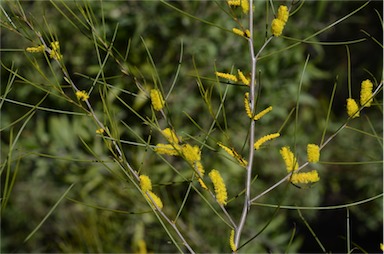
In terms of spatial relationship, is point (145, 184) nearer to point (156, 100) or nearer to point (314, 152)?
point (156, 100)

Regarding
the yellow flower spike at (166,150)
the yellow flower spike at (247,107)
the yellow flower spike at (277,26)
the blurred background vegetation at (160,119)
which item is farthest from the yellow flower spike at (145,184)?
the blurred background vegetation at (160,119)

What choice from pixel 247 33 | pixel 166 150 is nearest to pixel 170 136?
pixel 166 150

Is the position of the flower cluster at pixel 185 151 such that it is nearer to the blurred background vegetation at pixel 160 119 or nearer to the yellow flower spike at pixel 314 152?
the yellow flower spike at pixel 314 152

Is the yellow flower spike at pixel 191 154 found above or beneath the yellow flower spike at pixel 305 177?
above

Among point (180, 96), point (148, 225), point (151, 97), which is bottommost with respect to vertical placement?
point (148, 225)

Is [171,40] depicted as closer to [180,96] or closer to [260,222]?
[180,96]

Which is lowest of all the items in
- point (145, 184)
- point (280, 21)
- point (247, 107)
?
point (145, 184)

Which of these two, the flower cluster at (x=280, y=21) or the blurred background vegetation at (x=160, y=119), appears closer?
the flower cluster at (x=280, y=21)

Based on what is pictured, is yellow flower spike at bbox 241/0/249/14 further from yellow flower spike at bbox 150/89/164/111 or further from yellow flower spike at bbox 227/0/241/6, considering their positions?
yellow flower spike at bbox 150/89/164/111

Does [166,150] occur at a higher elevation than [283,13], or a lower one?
lower

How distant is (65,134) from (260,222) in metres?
0.86

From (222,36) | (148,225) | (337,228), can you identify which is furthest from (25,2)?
(337,228)

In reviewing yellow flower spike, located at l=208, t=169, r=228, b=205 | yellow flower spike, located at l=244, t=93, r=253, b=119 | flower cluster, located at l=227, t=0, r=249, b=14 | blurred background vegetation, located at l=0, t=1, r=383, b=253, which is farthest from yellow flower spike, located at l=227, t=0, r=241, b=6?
blurred background vegetation, located at l=0, t=1, r=383, b=253

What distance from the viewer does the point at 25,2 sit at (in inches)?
94.4
